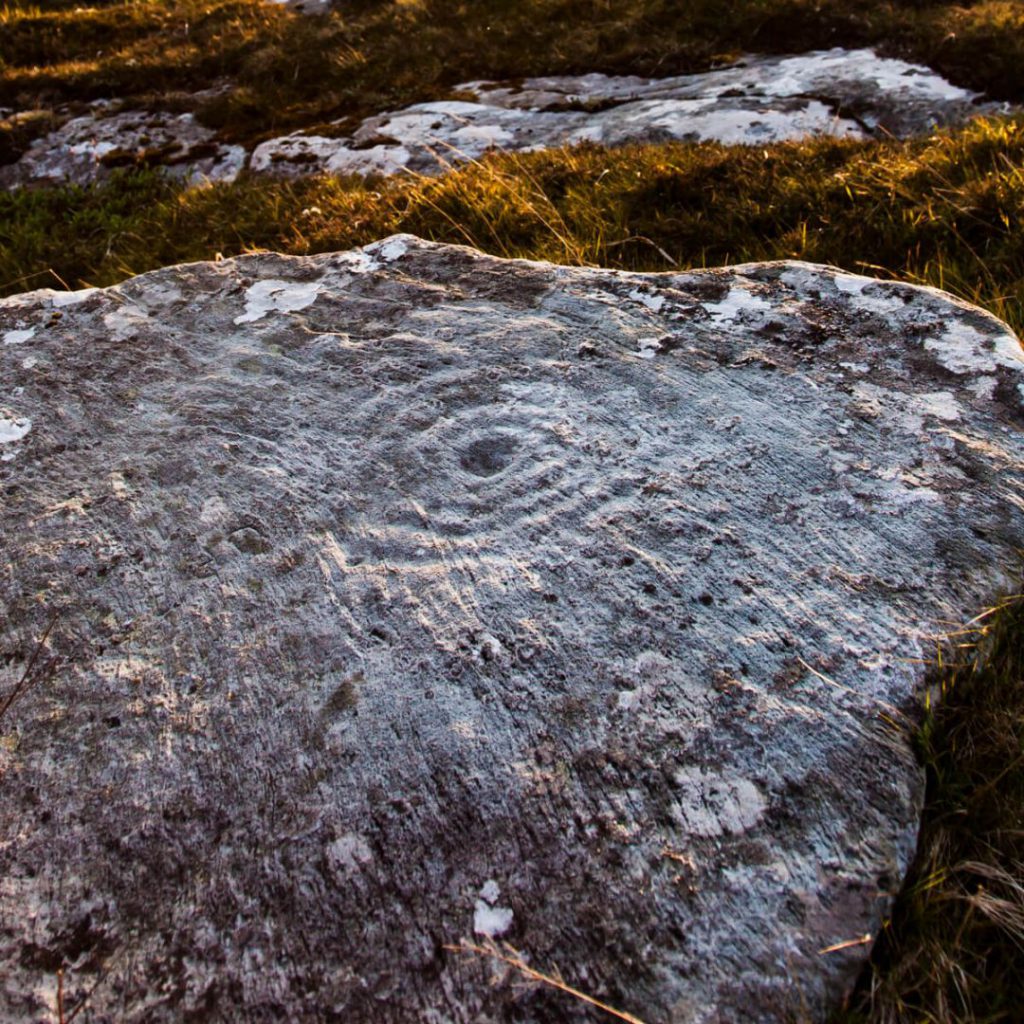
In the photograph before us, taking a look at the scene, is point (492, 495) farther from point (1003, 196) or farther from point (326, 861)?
point (1003, 196)

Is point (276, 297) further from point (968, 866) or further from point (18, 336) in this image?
point (968, 866)

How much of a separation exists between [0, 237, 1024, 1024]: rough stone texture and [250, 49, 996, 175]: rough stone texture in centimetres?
399

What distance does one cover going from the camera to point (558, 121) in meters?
7.53

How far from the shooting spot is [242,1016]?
172 cm

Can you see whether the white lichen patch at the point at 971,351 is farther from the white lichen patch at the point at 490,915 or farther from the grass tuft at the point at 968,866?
the white lichen patch at the point at 490,915

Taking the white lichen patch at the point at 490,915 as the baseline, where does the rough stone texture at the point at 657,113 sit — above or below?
above

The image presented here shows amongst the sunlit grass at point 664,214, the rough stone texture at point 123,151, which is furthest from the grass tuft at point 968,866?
the rough stone texture at point 123,151

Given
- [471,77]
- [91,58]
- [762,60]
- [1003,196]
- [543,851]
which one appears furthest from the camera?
[91,58]

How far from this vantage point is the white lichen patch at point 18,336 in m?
3.54

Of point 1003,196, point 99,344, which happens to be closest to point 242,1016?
point 99,344

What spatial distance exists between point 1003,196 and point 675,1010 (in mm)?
4707

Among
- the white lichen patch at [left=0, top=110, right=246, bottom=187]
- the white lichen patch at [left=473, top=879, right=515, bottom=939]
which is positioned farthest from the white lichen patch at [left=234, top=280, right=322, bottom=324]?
the white lichen patch at [left=0, top=110, right=246, bottom=187]

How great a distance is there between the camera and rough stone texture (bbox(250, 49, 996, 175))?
6.76 meters

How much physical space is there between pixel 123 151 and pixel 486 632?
796 cm
